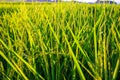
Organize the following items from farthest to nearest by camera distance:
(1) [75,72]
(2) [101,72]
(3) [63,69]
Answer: (3) [63,69] → (1) [75,72] → (2) [101,72]

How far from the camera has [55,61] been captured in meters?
1.05

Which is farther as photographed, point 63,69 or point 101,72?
point 63,69

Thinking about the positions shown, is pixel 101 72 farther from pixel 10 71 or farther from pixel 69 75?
pixel 10 71

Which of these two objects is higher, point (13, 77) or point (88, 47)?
point (88, 47)

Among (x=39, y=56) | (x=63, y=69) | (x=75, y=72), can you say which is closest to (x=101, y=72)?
(x=75, y=72)

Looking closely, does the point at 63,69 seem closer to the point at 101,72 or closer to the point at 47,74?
the point at 47,74

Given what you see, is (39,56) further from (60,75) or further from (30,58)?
(60,75)

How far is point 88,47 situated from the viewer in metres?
1.12

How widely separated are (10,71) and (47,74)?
0.65 feet

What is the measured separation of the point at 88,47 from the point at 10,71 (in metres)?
0.33

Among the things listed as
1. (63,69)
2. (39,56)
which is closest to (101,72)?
(63,69)

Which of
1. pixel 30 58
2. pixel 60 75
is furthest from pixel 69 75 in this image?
pixel 30 58

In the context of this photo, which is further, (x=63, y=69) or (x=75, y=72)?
(x=63, y=69)

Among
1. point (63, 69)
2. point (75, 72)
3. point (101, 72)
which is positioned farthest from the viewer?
point (63, 69)
